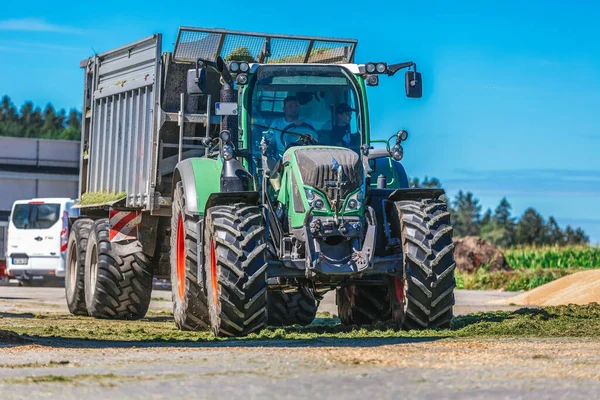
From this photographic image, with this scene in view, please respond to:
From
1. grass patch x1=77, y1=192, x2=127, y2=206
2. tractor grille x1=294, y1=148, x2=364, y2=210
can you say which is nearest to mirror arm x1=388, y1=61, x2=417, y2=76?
tractor grille x1=294, y1=148, x2=364, y2=210

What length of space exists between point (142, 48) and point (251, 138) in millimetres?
4267

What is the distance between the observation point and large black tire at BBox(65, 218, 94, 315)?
62.5ft

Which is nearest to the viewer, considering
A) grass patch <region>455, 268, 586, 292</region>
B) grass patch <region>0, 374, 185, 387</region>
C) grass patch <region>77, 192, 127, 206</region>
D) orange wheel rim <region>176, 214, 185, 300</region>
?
grass patch <region>0, 374, 185, 387</region>

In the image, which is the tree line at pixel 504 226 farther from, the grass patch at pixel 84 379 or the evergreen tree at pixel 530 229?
the grass patch at pixel 84 379

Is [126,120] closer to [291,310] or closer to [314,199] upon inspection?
[291,310]

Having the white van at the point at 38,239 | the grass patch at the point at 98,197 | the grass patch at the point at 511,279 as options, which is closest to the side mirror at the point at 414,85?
the grass patch at the point at 98,197

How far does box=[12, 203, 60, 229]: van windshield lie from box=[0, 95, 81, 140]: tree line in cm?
9416

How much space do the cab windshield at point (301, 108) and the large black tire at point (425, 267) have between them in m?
1.36

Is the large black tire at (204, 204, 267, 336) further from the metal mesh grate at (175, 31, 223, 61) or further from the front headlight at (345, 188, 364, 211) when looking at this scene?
the metal mesh grate at (175, 31, 223, 61)

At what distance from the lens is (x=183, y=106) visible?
1588 cm

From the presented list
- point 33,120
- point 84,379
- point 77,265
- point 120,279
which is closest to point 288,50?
point 120,279

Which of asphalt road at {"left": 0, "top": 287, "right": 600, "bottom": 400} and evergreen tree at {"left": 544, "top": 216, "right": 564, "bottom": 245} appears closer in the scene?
asphalt road at {"left": 0, "top": 287, "right": 600, "bottom": 400}

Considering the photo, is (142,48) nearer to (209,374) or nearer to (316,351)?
(316,351)

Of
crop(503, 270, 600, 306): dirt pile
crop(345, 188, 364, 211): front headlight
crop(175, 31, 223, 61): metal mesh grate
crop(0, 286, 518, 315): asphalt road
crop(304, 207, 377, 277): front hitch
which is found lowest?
crop(0, 286, 518, 315): asphalt road
